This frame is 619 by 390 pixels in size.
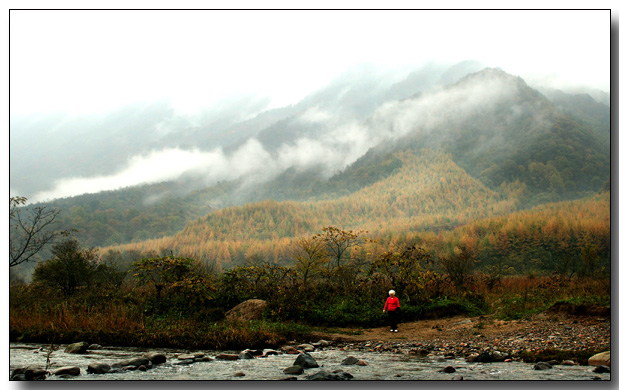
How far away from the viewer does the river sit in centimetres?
666

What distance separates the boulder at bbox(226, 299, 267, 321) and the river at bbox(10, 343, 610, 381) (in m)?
4.02

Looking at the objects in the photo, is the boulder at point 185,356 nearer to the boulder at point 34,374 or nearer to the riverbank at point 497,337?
the boulder at point 34,374

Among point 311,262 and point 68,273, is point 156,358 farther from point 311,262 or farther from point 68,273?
point 68,273

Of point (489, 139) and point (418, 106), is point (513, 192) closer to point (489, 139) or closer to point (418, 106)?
point (489, 139)

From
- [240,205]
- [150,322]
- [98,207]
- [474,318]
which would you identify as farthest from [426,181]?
[150,322]

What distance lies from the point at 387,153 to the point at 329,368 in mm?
66809

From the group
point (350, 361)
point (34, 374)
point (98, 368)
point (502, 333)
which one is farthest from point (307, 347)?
point (34, 374)

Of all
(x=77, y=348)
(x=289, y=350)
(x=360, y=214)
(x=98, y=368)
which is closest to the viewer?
(x=98, y=368)

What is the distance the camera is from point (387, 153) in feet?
235

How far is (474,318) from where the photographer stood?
12164mm

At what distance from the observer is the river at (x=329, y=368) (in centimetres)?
666

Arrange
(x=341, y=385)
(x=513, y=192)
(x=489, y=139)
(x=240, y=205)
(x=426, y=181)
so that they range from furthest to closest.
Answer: (x=426, y=181)
(x=240, y=205)
(x=489, y=139)
(x=513, y=192)
(x=341, y=385)

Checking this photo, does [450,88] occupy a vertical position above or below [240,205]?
above
